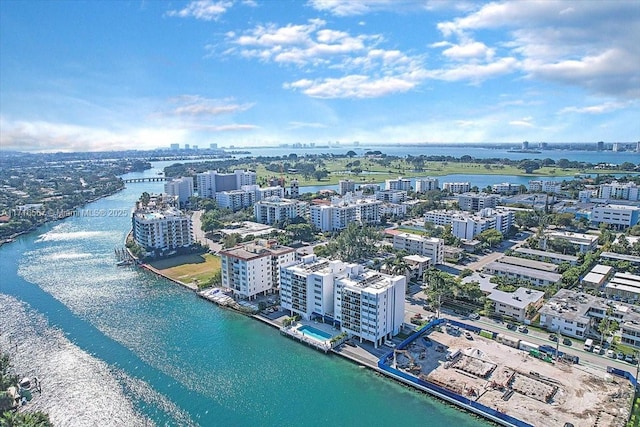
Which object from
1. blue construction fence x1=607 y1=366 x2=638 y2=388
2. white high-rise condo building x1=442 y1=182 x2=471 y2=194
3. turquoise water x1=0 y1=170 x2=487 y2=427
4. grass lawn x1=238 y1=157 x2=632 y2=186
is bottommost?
turquoise water x1=0 y1=170 x2=487 y2=427

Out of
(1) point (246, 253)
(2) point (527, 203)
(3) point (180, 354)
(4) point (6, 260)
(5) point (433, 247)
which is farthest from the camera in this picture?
(2) point (527, 203)

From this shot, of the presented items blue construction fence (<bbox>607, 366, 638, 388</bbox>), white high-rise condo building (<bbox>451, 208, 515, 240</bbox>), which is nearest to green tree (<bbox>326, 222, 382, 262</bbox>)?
white high-rise condo building (<bbox>451, 208, 515, 240</bbox>)

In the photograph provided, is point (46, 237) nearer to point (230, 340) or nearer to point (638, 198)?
point (230, 340)

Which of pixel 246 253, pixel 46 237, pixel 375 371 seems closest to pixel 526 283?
pixel 375 371

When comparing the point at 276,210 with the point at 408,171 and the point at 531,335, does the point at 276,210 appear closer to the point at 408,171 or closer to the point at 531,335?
the point at 531,335

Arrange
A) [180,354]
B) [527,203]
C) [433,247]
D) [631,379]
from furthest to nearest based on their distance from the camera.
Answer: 1. [527,203]
2. [433,247]
3. [180,354]
4. [631,379]

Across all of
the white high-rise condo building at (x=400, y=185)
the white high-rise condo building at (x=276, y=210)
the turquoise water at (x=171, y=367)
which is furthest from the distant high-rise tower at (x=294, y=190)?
the turquoise water at (x=171, y=367)

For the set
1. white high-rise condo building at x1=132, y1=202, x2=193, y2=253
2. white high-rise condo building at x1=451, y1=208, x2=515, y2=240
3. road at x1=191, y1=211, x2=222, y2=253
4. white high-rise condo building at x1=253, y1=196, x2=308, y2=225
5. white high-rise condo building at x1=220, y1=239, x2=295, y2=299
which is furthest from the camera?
white high-rise condo building at x1=253, y1=196, x2=308, y2=225

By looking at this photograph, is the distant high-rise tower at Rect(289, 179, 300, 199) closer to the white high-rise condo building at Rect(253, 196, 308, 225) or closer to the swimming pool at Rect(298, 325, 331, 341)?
the white high-rise condo building at Rect(253, 196, 308, 225)
